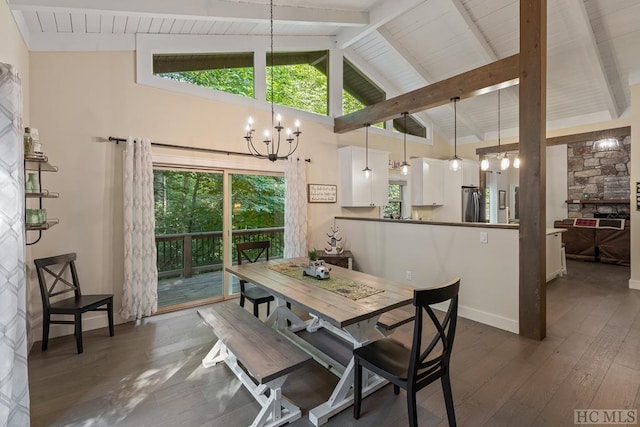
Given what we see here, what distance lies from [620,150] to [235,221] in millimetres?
8434

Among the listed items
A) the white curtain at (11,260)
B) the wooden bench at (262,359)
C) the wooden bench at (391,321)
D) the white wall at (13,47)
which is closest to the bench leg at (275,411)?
the wooden bench at (262,359)

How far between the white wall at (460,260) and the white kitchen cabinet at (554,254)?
237cm

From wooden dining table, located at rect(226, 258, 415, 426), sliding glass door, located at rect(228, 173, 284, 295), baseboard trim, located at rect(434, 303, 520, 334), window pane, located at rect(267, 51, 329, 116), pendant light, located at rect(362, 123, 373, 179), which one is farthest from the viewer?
pendant light, located at rect(362, 123, 373, 179)

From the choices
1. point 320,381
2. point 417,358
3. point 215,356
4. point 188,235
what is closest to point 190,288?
point 188,235

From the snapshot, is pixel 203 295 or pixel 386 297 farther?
pixel 203 295

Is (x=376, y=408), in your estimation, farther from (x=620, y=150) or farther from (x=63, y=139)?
(x=620, y=150)

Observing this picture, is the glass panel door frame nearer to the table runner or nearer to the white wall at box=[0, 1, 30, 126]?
the table runner

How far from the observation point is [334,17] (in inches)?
171

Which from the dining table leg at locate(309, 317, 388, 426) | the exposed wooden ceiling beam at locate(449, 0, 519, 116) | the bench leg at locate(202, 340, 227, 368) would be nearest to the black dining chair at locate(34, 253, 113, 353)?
Answer: the bench leg at locate(202, 340, 227, 368)

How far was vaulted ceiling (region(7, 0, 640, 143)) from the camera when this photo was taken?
312 cm

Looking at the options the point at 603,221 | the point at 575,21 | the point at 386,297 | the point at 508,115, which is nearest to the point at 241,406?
the point at 386,297

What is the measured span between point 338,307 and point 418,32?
196 inches

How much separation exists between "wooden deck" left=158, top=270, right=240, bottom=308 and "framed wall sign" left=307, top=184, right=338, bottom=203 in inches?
74.5

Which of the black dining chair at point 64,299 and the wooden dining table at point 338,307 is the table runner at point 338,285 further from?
the black dining chair at point 64,299
